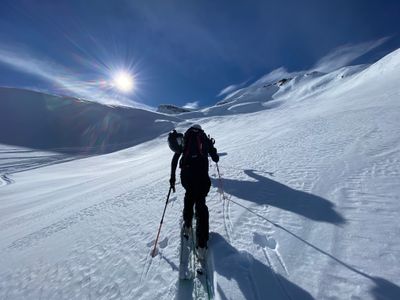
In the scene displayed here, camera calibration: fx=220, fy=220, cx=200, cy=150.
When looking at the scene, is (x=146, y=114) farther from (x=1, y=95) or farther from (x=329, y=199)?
(x=329, y=199)

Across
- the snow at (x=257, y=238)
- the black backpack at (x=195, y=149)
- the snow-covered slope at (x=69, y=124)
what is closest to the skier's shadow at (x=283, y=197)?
the snow at (x=257, y=238)

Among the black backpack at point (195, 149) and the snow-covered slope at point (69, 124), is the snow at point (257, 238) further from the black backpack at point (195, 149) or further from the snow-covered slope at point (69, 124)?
the snow-covered slope at point (69, 124)

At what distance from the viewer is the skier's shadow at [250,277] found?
8.69ft

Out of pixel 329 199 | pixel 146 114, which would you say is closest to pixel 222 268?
pixel 329 199

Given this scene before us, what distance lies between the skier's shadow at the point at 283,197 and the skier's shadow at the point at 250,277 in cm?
157

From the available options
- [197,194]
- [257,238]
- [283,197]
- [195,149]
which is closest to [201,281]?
[257,238]

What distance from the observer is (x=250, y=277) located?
2969 mm

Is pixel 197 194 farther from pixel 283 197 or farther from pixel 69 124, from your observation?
pixel 69 124

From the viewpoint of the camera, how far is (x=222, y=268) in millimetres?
3232

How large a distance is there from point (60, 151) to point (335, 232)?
46.0 metres

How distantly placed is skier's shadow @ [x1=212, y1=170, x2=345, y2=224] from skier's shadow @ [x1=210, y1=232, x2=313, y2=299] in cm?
157

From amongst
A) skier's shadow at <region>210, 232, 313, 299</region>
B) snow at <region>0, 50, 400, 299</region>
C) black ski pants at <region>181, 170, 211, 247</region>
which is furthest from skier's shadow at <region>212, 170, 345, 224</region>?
black ski pants at <region>181, 170, 211, 247</region>

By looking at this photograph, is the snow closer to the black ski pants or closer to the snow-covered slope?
the black ski pants

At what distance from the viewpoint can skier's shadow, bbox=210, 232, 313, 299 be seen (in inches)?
104
